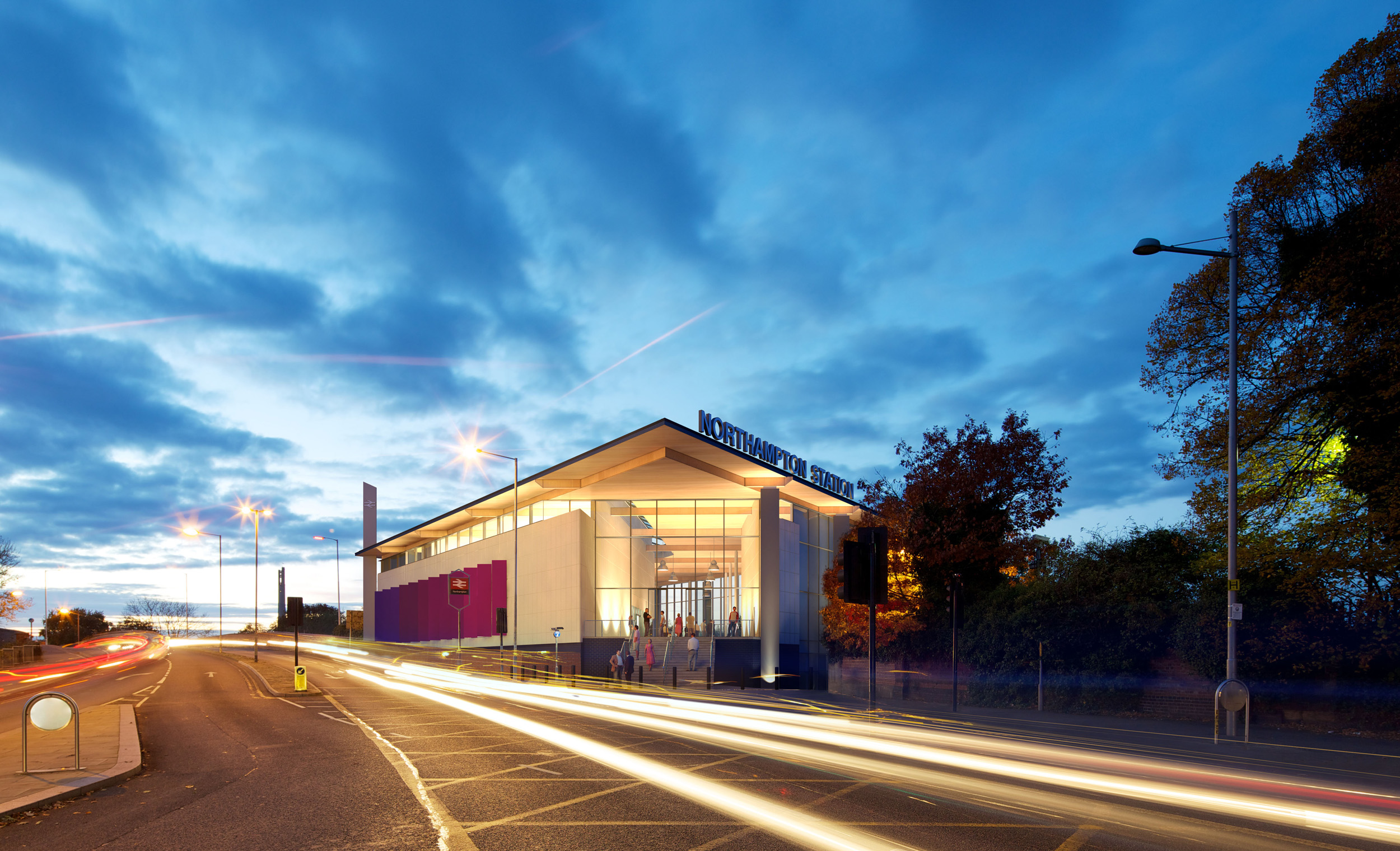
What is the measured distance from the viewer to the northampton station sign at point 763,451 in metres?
38.3

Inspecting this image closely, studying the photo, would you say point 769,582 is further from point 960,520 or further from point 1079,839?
point 1079,839

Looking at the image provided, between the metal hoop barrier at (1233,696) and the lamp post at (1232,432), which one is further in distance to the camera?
the lamp post at (1232,432)

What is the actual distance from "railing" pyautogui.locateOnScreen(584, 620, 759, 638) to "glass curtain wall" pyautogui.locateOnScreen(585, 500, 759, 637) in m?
0.06

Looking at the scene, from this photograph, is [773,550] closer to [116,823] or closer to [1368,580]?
[1368,580]

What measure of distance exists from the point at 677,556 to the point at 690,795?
132ft

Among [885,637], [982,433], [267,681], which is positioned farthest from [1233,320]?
[267,681]

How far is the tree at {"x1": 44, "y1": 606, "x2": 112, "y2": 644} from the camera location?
11512cm

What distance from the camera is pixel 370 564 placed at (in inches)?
3556

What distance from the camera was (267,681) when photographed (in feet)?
107

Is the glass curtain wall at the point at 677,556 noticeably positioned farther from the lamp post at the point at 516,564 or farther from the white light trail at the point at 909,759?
the white light trail at the point at 909,759

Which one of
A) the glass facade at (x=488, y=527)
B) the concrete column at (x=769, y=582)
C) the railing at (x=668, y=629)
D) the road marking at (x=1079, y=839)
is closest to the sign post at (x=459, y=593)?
the glass facade at (x=488, y=527)

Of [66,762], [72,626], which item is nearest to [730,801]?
[66,762]

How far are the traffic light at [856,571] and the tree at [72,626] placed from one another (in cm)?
12927

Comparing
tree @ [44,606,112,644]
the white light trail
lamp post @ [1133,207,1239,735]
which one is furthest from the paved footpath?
tree @ [44,606,112,644]
